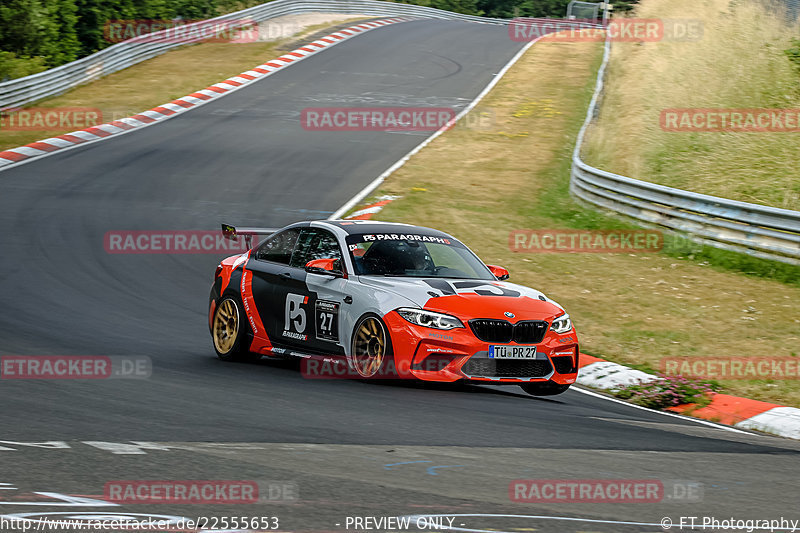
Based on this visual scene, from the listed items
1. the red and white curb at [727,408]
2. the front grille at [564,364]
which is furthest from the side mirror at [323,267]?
the red and white curb at [727,408]

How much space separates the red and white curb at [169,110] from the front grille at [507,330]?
1677cm

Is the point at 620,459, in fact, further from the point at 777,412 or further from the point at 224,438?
the point at 777,412

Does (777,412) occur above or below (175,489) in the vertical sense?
below

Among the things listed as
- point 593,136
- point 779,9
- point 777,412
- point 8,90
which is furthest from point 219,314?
point 779,9

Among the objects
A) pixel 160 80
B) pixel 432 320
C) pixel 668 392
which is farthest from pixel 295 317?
pixel 160 80

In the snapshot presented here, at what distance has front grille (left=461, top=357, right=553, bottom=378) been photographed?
8859 millimetres

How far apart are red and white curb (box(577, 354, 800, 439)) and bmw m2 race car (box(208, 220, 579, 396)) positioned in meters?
1.00

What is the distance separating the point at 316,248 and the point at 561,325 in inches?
98.1

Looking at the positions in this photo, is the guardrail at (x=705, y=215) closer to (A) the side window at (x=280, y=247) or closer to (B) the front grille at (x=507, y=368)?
(B) the front grille at (x=507, y=368)

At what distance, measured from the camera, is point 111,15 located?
40906 mm

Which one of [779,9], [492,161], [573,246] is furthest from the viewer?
[779,9]

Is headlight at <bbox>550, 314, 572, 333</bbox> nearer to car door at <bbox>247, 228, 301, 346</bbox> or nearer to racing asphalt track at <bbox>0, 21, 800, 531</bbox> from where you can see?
racing asphalt track at <bbox>0, 21, 800, 531</bbox>

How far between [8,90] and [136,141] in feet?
18.6

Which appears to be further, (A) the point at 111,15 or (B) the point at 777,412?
(A) the point at 111,15
